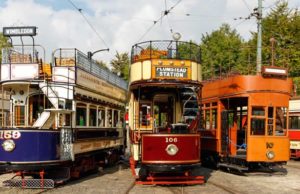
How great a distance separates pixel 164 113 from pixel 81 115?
2.76 meters

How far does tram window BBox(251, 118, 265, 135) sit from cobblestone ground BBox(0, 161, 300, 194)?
4.92 ft

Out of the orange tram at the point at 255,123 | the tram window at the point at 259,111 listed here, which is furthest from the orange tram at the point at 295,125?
the tram window at the point at 259,111

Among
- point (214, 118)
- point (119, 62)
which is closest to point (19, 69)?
point (214, 118)

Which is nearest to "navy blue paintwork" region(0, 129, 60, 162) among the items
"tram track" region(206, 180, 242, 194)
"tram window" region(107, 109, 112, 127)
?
"tram track" region(206, 180, 242, 194)

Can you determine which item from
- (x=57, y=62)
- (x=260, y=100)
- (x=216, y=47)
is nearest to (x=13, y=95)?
(x=57, y=62)

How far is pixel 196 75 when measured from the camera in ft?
46.0

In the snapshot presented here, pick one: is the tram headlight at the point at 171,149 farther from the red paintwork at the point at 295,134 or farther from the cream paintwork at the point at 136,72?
the red paintwork at the point at 295,134

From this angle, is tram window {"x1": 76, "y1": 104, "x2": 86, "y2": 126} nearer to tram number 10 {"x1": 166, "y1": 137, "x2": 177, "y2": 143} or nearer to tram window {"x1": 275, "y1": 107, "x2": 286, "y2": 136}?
tram number 10 {"x1": 166, "y1": 137, "x2": 177, "y2": 143}

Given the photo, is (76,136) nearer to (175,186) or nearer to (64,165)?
(64,165)

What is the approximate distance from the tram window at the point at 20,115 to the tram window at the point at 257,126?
745 centimetres

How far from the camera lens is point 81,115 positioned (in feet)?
47.6

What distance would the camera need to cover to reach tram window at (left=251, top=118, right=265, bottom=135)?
51.5 feet

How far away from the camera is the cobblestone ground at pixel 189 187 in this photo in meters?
12.1

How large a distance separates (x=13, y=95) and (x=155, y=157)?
182 inches
